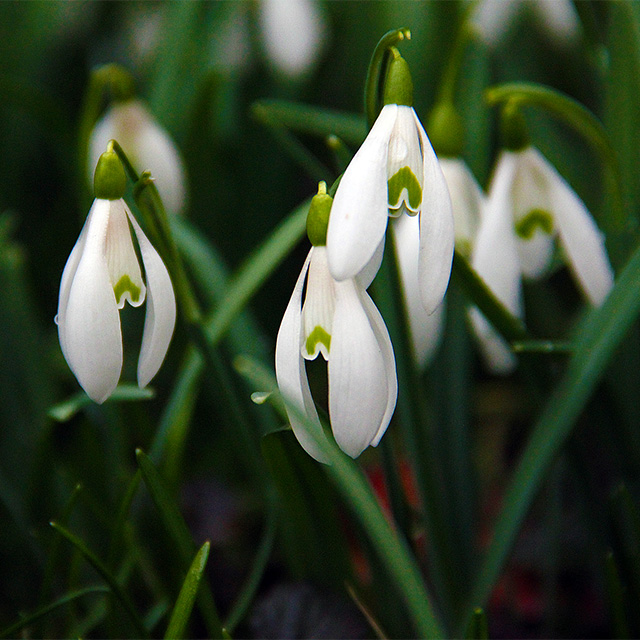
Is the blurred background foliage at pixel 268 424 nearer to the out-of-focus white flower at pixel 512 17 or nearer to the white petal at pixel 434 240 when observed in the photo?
the out-of-focus white flower at pixel 512 17

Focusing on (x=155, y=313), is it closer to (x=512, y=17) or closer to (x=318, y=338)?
(x=318, y=338)

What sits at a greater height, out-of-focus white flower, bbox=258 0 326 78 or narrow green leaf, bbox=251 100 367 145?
out-of-focus white flower, bbox=258 0 326 78

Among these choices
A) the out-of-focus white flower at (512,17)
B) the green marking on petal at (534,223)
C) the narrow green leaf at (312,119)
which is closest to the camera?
the green marking on petal at (534,223)

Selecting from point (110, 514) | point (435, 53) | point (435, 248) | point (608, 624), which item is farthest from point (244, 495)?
point (435, 53)

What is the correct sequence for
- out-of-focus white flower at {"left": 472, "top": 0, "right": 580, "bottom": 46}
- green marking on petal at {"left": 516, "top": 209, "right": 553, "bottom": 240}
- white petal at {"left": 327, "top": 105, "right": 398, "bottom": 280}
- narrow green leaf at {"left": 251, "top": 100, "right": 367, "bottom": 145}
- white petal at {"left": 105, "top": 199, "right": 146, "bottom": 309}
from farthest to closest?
out-of-focus white flower at {"left": 472, "top": 0, "right": 580, "bottom": 46} → narrow green leaf at {"left": 251, "top": 100, "right": 367, "bottom": 145} → green marking on petal at {"left": 516, "top": 209, "right": 553, "bottom": 240} → white petal at {"left": 105, "top": 199, "right": 146, "bottom": 309} → white petal at {"left": 327, "top": 105, "right": 398, "bottom": 280}

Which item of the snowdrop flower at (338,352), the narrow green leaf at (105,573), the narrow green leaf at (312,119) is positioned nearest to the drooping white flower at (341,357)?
the snowdrop flower at (338,352)

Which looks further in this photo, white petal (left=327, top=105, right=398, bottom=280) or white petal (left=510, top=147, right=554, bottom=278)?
white petal (left=510, top=147, right=554, bottom=278)

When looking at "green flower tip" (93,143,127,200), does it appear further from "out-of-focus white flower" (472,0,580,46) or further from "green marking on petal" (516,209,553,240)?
"out-of-focus white flower" (472,0,580,46)

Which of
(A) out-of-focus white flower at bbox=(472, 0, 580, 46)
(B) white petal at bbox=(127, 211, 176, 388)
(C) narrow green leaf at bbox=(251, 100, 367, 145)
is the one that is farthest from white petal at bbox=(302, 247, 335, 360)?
(A) out-of-focus white flower at bbox=(472, 0, 580, 46)

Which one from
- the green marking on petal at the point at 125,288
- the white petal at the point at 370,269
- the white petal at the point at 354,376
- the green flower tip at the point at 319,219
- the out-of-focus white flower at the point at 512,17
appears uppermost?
the out-of-focus white flower at the point at 512,17
